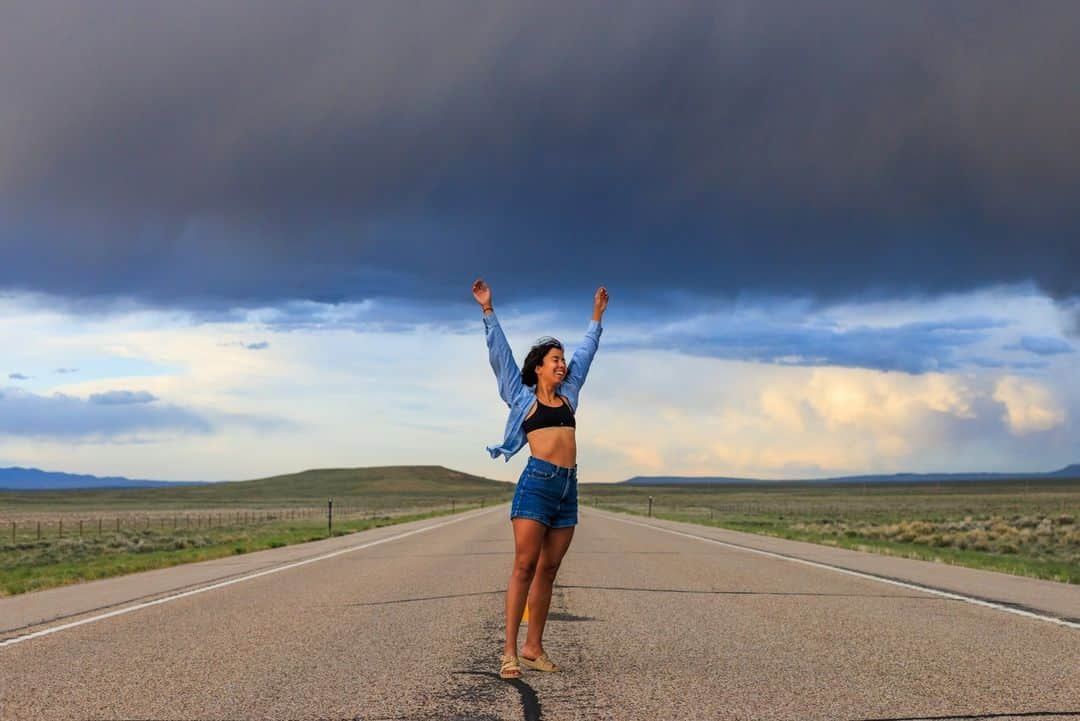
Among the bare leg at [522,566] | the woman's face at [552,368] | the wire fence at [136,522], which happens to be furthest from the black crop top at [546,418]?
the wire fence at [136,522]

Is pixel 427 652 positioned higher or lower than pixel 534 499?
lower

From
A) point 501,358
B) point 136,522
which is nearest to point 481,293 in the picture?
point 501,358

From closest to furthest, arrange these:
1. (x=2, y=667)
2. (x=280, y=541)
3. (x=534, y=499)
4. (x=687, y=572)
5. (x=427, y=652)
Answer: (x=534, y=499) → (x=2, y=667) → (x=427, y=652) → (x=687, y=572) → (x=280, y=541)

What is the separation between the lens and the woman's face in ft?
21.9

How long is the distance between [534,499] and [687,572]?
964 centimetres

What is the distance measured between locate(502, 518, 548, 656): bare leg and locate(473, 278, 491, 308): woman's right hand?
1391 mm

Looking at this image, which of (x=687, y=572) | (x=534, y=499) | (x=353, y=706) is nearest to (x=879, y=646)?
(x=534, y=499)

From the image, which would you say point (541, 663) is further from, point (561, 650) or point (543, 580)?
point (561, 650)

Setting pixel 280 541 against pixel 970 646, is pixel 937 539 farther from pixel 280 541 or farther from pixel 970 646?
pixel 970 646

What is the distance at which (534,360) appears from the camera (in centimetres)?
679

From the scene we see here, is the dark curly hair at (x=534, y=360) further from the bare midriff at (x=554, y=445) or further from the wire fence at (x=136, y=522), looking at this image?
the wire fence at (x=136, y=522)

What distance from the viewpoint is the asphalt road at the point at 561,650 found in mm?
6047

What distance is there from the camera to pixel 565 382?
688 centimetres

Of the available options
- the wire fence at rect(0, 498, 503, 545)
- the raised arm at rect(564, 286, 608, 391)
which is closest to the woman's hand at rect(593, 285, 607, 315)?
the raised arm at rect(564, 286, 608, 391)
